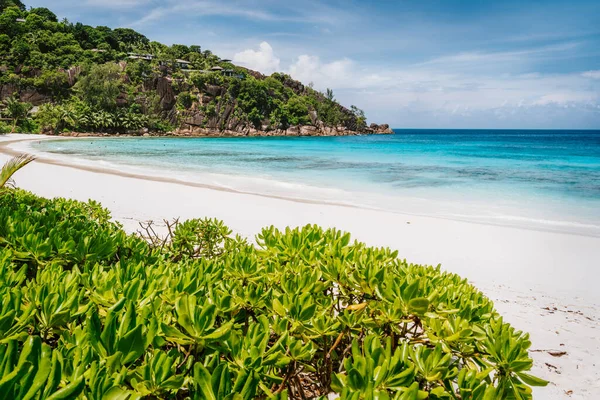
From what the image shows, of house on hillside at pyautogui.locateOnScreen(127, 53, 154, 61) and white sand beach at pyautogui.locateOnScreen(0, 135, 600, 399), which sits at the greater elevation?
house on hillside at pyautogui.locateOnScreen(127, 53, 154, 61)

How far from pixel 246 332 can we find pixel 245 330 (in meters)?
0.02

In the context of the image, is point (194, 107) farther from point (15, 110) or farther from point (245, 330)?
point (245, 330)

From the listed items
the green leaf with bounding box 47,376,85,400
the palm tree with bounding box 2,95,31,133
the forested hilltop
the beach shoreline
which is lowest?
the beach shoreline

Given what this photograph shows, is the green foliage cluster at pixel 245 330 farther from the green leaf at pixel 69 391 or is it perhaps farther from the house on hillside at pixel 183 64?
the house on hillside at pixel 183 64

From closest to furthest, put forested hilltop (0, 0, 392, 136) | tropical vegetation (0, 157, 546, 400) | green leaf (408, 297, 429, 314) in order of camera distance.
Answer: tropical vegetation (0, 157, 546, 400) → green leaf (408, 297, 429, 314) → forested hilltop (0, 0, 392, 136)

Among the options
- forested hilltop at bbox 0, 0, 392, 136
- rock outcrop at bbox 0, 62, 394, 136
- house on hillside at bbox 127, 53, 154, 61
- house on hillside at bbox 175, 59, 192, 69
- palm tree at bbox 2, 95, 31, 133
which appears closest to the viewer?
palm tree at bbox 2, 95, 31, 133

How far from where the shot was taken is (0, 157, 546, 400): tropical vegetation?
3.23 feet

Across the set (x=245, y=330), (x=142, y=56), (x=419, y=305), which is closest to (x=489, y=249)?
(x=419, y=305)

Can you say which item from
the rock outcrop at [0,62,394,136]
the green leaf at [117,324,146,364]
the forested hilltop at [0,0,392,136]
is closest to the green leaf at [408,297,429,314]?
the green leaf at [117,324,146,364]

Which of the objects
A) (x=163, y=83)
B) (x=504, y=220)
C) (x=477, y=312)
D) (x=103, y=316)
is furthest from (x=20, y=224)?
(x=163, y=83)

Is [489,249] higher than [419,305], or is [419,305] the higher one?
[419,305]

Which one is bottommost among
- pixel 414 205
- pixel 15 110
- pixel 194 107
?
pixel 414 205

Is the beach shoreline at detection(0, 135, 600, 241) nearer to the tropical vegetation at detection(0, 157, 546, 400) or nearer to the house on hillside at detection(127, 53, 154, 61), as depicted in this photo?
the tropical vegetation at detection(0, 157, 546, 400)

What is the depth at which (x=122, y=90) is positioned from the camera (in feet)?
234
